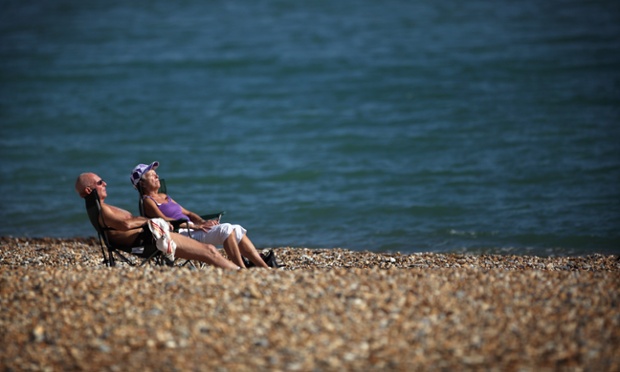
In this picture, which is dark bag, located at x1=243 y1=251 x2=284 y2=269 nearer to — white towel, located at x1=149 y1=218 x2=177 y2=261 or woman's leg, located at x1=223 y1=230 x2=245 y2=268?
woman's leg, located at x1=223 y1=230 x2=245 y2=268

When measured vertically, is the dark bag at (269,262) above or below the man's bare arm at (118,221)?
below

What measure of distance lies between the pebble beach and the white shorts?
86 cm

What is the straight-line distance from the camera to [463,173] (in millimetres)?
14156

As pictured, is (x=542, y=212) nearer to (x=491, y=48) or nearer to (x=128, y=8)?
(x=491, y=48)

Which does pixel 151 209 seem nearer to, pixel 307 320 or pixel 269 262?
pixel 269 262

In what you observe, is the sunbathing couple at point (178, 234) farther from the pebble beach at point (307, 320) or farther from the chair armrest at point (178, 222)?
the pebble beach at point (307, 320)

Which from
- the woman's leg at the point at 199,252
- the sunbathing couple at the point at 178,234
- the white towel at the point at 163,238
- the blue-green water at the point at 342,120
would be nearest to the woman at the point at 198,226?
the sunbathing couple at the point at 178,234

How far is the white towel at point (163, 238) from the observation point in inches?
282

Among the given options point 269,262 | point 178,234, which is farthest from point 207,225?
point 269,262

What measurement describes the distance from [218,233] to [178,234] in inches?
14.2

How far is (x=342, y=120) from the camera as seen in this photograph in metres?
18.4

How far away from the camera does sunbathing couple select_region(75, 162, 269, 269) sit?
7191mm

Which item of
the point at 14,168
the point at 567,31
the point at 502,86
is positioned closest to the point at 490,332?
the point at 14,168

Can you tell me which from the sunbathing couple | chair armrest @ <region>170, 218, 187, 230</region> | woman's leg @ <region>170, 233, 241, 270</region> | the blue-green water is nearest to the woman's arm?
the sunbathing couple
